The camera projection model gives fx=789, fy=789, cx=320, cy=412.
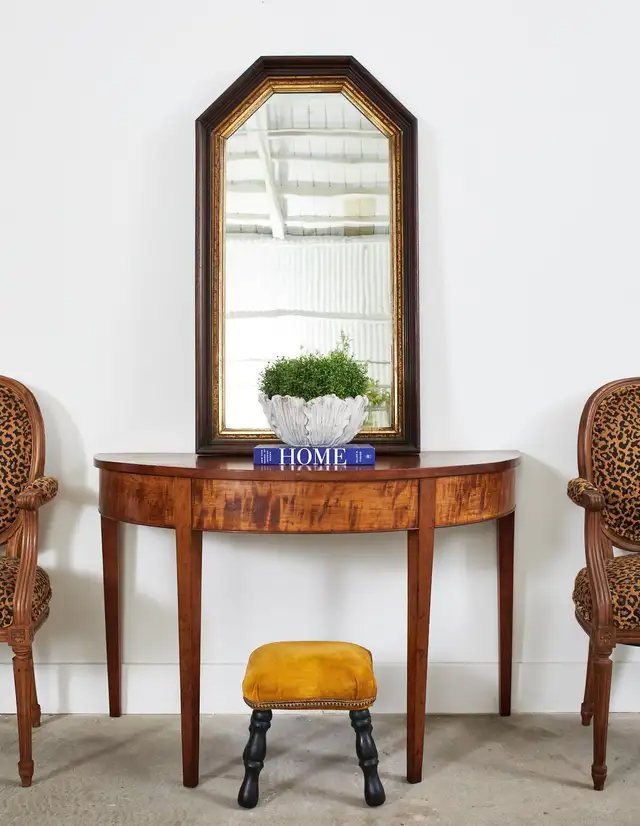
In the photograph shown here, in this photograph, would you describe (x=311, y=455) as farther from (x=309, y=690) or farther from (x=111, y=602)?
(x=111, y=602)

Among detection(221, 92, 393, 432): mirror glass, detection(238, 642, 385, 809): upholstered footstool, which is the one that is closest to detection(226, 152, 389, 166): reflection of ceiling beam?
detection(221, 92, 393, 432): mirror glass

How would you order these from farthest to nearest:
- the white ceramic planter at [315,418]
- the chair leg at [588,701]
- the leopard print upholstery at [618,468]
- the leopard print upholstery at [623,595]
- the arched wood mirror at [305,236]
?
the arched wood mirror at [305,236] → the chair leg at [588,701] → the leopard print upholstery at [618,468] → the white ceramic planter at [315,418] → the leopard print upholstery at [623,595]

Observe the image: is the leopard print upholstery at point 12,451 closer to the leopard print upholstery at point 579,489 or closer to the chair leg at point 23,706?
the chair leg at point 23,706

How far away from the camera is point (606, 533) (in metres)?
2.53

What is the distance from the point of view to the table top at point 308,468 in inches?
82.0

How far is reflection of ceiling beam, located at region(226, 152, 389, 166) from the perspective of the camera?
2.78m

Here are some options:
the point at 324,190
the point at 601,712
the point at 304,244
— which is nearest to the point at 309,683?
the point at 601,712

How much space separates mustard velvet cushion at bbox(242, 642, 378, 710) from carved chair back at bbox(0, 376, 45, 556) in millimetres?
1023

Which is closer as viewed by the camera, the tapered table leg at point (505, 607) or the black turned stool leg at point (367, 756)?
the black turned stool leg at point (367, 756)

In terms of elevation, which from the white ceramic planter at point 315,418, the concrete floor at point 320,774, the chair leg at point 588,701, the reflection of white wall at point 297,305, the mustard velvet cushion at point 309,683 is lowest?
Answer: the concrete floor at point 320,774

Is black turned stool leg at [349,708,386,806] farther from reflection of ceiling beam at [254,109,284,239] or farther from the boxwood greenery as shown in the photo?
reflection of ceiling beam at [254,109,284,239]

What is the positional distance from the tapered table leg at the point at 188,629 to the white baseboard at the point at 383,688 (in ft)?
1.99

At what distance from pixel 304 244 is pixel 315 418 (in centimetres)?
79

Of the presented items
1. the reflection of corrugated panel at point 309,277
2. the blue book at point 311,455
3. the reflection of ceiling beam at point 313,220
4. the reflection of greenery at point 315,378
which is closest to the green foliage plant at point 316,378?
the reflection of greenery at point 315,378
